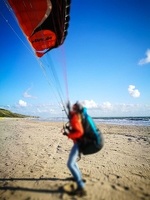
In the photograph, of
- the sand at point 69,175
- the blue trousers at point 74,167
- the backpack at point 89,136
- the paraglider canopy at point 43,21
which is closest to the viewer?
the backpack at point 89,136

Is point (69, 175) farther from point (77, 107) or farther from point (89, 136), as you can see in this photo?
point (77, 107)

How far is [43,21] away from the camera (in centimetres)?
750

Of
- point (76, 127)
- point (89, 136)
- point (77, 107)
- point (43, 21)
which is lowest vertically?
point (89, 136)

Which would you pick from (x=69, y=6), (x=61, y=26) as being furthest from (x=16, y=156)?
(x=69, y=6)

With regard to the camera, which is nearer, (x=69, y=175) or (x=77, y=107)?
(x=77, y=107)

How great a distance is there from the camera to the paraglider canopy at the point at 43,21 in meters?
6.84

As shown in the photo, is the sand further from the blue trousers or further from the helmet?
the helmet


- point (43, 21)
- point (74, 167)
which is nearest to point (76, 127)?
point (74, 167)

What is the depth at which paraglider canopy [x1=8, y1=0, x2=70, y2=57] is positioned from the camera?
6836 mm

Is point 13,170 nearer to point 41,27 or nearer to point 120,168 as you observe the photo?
point 120,168

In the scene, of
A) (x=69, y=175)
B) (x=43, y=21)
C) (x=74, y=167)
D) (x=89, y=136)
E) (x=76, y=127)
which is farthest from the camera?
(x=43, y=21)

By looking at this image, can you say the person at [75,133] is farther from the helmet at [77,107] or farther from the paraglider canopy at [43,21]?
the paraglider canopy at [43,21]

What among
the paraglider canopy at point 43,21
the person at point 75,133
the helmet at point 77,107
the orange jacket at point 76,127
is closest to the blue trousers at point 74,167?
the person at point 75,133

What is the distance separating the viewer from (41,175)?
621 cm
